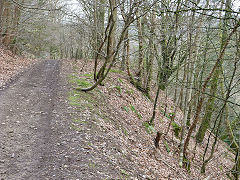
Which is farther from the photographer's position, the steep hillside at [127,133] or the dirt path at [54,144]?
the steep hillside at [127,133]

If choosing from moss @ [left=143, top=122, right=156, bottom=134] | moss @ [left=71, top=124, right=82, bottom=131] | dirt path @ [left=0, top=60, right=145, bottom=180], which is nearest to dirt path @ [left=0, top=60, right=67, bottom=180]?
dirt path @ [left=0, top=60, right=145, bottom=180]

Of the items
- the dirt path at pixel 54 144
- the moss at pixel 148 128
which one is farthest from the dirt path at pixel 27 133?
the moss at pixel 148 128

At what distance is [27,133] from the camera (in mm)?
5535

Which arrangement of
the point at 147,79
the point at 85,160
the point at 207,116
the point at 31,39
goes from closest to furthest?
the point at 85,160
the point at 207,116
the point at 147,79
the point at 31,39

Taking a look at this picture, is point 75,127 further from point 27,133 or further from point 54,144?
point 27,133

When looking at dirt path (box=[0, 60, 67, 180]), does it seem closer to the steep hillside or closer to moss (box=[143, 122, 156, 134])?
the steep hillside

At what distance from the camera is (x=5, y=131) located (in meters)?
5.45

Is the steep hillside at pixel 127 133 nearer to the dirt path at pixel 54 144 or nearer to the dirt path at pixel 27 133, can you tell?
the dirt path at pixel 54 144

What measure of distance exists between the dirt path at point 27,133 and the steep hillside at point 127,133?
0.91 m

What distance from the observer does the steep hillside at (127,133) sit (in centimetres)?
569

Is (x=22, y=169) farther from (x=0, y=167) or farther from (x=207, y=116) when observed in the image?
(x=207, y=116)

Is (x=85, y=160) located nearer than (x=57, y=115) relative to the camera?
Yes

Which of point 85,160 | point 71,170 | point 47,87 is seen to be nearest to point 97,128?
point 85,160

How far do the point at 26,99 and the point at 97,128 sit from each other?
3534 mm
